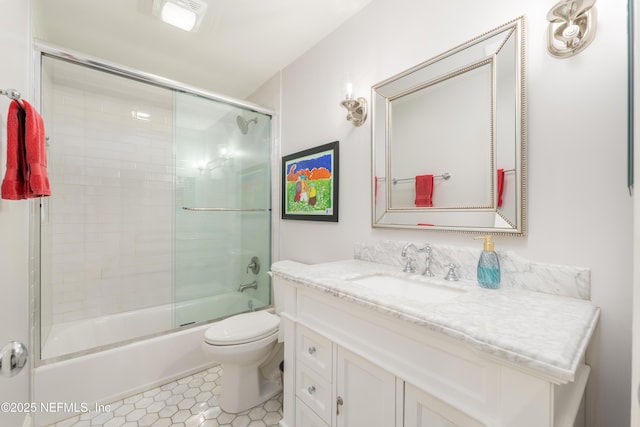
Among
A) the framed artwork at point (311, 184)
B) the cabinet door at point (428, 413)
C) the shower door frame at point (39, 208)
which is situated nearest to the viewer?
the cabinet door at point (428, 413)

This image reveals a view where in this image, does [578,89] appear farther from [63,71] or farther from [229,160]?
[63,71]

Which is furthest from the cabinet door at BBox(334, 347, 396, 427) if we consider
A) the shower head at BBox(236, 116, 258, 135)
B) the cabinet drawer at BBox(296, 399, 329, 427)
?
the shower head at BBox(236, 116, 258, 135)

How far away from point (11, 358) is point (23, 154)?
0.79 m

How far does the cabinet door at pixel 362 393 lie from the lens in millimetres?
834

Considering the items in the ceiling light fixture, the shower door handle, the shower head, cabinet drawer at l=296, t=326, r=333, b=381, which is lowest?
cabinet drawer at l=296, t=326, r=333, b=381

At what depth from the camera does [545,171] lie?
0.95 metres

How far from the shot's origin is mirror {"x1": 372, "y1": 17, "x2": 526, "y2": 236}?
39.9 inches

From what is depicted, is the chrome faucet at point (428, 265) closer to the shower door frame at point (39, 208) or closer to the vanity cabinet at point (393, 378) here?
the vanity cabinet at point (393, 378)

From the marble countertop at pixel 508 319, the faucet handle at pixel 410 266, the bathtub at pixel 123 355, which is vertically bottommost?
the bathtub at pixel 123 355

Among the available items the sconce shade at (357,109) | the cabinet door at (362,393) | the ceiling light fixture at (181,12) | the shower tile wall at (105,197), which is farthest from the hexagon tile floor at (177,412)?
the ceiling light fixture at (181,12)

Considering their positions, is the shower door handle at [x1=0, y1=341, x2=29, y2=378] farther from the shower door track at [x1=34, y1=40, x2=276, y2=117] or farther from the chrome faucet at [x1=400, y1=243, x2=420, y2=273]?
the shower door track at [x1=34, y1=40, x2=276, y2=117]

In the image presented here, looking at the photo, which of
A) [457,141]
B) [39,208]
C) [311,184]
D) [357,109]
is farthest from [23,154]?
[457,141]

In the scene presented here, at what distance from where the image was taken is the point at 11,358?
636 mm

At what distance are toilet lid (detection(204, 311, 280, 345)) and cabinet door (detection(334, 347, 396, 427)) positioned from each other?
2.32 feet
